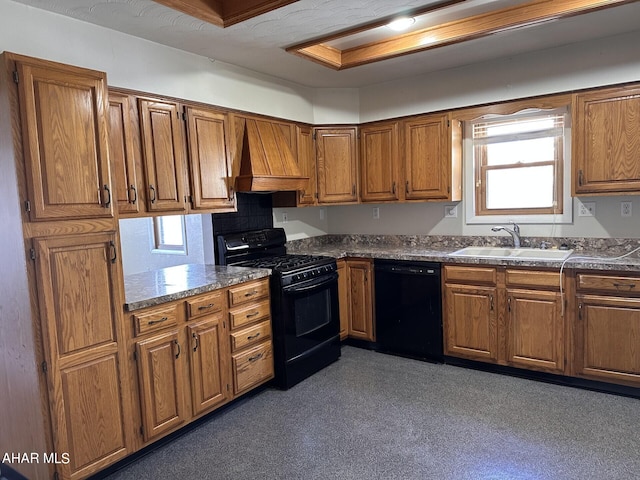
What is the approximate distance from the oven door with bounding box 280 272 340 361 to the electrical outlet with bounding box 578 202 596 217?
202 cm

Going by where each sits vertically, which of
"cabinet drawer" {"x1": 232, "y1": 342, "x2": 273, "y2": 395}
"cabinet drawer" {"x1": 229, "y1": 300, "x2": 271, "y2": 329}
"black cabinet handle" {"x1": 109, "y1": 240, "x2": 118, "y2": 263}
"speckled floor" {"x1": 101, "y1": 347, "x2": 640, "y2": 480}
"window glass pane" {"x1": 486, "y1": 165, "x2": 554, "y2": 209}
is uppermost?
"window glass pane" {"x1": 486, "y1": 165, "x2": 554, "y2": 209}

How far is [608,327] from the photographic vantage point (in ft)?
9.59

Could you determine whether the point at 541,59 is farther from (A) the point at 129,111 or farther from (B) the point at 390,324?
(A) the point at 129,111

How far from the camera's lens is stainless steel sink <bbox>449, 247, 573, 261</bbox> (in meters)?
3.38

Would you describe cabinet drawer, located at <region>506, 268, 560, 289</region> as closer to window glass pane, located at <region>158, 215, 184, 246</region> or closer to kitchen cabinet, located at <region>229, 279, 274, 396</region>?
kitchen cabinet, located at <region>229, 279, 274, 396</region>

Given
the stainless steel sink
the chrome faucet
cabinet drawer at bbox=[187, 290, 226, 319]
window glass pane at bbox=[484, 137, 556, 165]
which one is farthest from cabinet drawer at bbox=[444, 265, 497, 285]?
cabinet drawer at bbox=[187, 290, 226, 319]

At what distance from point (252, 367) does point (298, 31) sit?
7.43 ft

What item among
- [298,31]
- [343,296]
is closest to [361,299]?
[343,296]

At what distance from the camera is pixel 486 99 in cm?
362

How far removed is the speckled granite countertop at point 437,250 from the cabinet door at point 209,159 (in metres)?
1.16

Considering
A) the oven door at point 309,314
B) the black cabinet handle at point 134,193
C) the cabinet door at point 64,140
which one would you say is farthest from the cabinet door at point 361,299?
the cabinet door at point 64,140

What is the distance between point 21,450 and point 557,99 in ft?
13.3

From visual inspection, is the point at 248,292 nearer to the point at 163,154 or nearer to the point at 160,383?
the point at 160,383

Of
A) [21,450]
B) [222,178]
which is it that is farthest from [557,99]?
[21,450]
